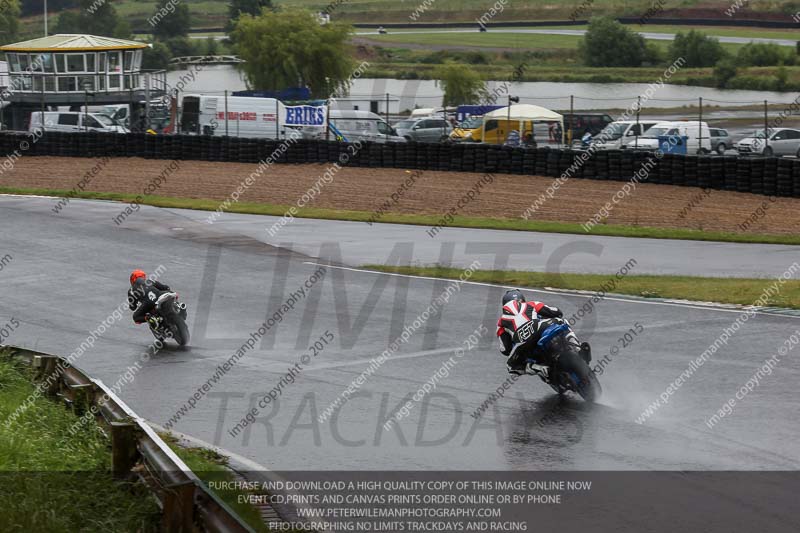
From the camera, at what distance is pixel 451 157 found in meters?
37.4

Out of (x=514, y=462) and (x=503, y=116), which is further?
(x=503, y=116)

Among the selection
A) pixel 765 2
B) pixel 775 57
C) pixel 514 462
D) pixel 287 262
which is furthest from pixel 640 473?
pixel 765 2

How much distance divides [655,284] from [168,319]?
28.9ft

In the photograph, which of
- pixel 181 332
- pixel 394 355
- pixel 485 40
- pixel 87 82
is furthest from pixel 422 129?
pixel 485 40

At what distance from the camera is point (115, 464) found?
796cm

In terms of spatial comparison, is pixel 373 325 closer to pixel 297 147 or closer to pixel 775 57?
pixel 297 147

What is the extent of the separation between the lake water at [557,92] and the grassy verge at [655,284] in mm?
42712

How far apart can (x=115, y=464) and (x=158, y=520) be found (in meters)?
0.93

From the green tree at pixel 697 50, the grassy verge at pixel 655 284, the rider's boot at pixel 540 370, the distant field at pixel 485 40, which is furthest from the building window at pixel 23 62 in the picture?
the rider's boot at pixel 540 370

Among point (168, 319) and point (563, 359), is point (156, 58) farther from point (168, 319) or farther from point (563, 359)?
point (563, 359)

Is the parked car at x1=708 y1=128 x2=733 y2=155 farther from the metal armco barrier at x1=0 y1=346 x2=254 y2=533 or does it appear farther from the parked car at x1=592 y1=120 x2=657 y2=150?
the metal armco barrier at x1=0 y1=346 x2=254 y2=533

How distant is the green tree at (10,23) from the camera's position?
4250 inches

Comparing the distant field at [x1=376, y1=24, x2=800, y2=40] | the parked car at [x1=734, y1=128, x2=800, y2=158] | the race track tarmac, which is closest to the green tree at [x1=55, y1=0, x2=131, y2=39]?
the distant field at [x1=376, y1=24, x2=800, y2=40]

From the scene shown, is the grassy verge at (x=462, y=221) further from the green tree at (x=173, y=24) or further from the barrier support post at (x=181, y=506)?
the green tree at (x=173, y=24)
